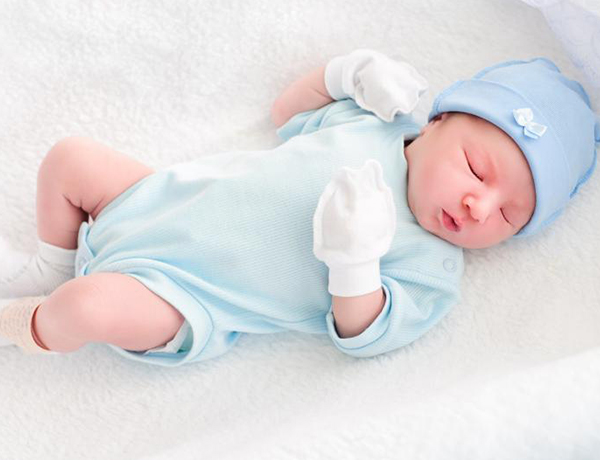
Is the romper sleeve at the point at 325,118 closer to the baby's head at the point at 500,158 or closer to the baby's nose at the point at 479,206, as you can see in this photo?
the baby's head at the point at 500,158

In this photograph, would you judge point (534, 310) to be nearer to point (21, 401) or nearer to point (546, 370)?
point (546, 370)

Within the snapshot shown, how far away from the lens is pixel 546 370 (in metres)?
1.02

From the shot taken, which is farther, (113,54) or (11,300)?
(113,54)

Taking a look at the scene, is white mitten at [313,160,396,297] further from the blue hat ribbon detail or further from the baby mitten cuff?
the blue hat ribbon detail

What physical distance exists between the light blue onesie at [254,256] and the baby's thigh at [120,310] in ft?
0.07

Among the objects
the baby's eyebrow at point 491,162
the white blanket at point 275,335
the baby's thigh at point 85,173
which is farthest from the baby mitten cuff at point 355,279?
the baby's thigh at point 85,173

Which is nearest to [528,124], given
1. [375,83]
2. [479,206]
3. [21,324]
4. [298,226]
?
[479,206]

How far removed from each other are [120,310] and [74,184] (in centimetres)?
26

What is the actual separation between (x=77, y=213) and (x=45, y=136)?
0.27 metres

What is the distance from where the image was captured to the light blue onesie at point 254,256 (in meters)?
1.28

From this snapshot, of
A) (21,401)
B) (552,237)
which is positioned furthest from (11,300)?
(552,237)

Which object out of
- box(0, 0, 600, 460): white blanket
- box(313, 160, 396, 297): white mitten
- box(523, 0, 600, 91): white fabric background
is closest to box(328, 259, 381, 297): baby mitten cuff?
box(313, 160, 396, 297): white mitten

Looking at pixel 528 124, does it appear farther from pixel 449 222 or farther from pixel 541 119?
pixel 449 222

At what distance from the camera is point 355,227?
1162 mm
